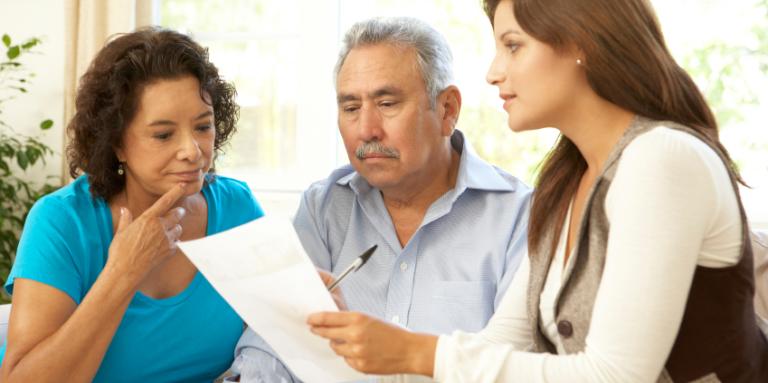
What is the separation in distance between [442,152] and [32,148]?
2.33 metres

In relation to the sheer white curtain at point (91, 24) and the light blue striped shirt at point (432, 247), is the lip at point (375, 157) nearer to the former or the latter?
the light blue striped shirt at point (432, 247)

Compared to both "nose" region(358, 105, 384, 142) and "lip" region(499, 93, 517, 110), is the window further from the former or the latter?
"lip" region(499, 93, 517, 110)

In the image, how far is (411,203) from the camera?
203 cm

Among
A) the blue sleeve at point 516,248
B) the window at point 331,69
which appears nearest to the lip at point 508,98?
the blue sleeve at point 516,248

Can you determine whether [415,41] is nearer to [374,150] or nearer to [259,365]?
[374,150]

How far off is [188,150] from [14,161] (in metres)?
2.48

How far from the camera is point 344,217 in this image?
6.64 ft

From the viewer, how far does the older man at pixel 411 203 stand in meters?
1.88

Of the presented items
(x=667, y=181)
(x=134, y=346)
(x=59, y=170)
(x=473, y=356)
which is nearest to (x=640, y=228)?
(x=667, y=181)

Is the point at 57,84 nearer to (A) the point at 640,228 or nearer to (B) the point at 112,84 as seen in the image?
(B) the point at 112,84

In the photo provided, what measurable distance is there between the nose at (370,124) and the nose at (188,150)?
15.2 inches

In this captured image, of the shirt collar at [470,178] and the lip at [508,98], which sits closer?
the lip at [508,98]

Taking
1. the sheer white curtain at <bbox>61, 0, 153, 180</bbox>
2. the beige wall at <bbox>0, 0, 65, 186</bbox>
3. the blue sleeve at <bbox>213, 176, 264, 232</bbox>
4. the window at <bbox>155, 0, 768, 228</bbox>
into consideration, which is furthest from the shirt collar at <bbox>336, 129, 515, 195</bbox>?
the beige wall at <bbox>0, 0, 65, 186</bbox>

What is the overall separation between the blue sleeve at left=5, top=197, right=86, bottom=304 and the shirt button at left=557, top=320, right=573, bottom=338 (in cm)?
101
